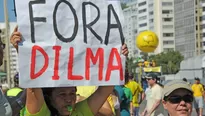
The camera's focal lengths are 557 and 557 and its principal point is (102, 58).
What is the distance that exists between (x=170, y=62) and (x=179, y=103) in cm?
10727

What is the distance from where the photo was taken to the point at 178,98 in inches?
159

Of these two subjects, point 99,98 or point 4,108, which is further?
point 99,98

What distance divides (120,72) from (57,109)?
54cm

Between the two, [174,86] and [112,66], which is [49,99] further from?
[174,86]

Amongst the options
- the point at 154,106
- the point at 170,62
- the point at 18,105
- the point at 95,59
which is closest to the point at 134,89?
the point at 154,106

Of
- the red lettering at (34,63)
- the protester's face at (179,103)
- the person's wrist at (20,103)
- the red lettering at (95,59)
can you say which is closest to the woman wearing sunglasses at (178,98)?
the protester's face at (179,103)

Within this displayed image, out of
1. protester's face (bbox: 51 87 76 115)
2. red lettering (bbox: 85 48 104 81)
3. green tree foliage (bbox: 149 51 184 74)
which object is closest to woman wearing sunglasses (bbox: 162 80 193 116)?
red lettering (bbox: 85 48 104 81)

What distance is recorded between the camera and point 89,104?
411 cm

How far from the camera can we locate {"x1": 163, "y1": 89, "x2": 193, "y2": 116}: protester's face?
400cm

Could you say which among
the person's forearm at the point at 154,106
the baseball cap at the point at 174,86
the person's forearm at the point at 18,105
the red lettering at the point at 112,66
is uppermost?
the red lettering at the point at 112,66

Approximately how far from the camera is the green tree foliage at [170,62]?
112 metres

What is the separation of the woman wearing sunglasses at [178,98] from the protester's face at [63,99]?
0.70 metres

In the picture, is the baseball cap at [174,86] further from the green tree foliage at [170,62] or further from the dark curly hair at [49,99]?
the green tree foliage at [170,62]

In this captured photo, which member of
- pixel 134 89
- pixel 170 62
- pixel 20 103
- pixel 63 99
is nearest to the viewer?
pixel 63 99
